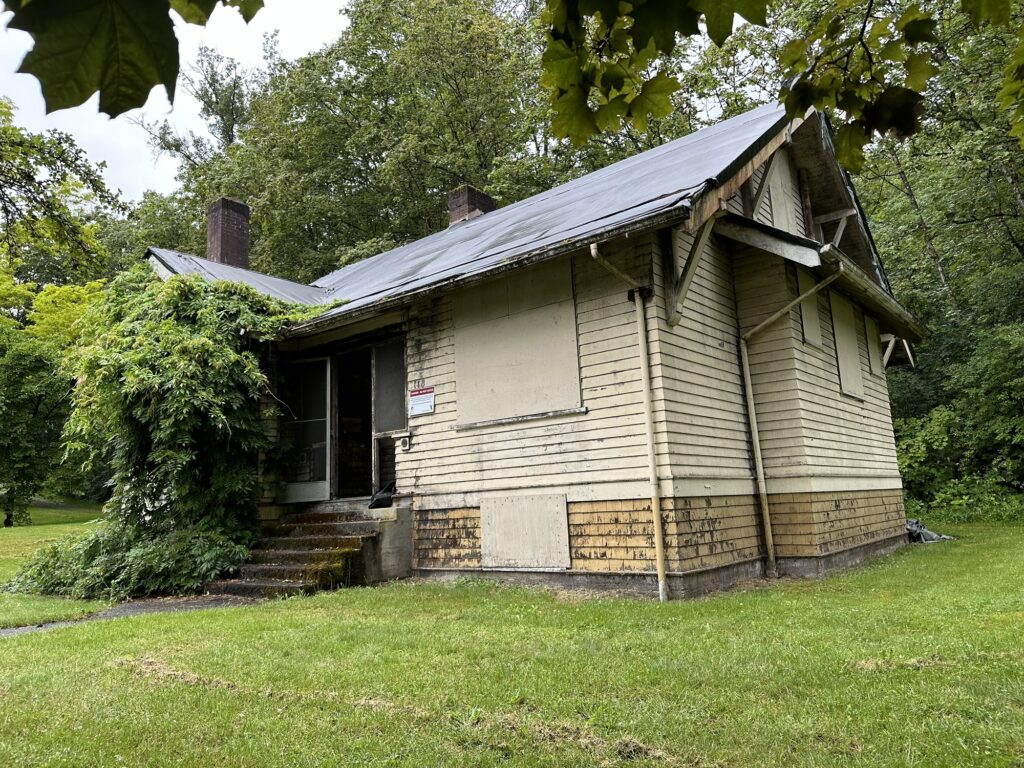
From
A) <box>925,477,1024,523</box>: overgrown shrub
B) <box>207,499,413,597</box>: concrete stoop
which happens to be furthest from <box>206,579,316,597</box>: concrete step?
<box>925,477,1024,523</box>: overgrown shrub

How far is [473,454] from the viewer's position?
344 inches

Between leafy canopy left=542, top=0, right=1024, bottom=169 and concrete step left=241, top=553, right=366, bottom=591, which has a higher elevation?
leafy canopy left=542, top=0, right=1024, bottom=169

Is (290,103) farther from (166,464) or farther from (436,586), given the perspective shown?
→ (436,586)

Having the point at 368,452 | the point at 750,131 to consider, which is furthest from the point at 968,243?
the point at 368,452

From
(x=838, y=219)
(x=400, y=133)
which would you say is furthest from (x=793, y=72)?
(x=400, y=133)

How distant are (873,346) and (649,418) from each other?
7899 mm

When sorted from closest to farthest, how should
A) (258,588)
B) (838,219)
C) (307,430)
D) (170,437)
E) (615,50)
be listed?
1. (615,50)
2. (258,588)
3. (170,437)
4. (307,430)
5. (838,219)

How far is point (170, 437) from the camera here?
938 cm

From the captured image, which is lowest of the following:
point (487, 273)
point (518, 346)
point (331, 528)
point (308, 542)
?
point (308, 542)

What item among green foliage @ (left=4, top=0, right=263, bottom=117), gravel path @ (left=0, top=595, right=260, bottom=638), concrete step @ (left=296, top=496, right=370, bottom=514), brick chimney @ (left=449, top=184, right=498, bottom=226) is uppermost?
brick chimney @ (left=449, top=184, right=498, bottom=226)

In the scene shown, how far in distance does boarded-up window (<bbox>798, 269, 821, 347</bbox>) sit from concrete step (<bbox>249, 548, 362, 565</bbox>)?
662 centimetres

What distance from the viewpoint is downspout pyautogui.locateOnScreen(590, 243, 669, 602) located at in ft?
23.1

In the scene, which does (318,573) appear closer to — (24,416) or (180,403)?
(180,403)

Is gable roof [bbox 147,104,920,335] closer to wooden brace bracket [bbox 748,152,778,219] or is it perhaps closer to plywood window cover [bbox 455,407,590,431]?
wooden brace bracket [bbox 748,152,778,219]
